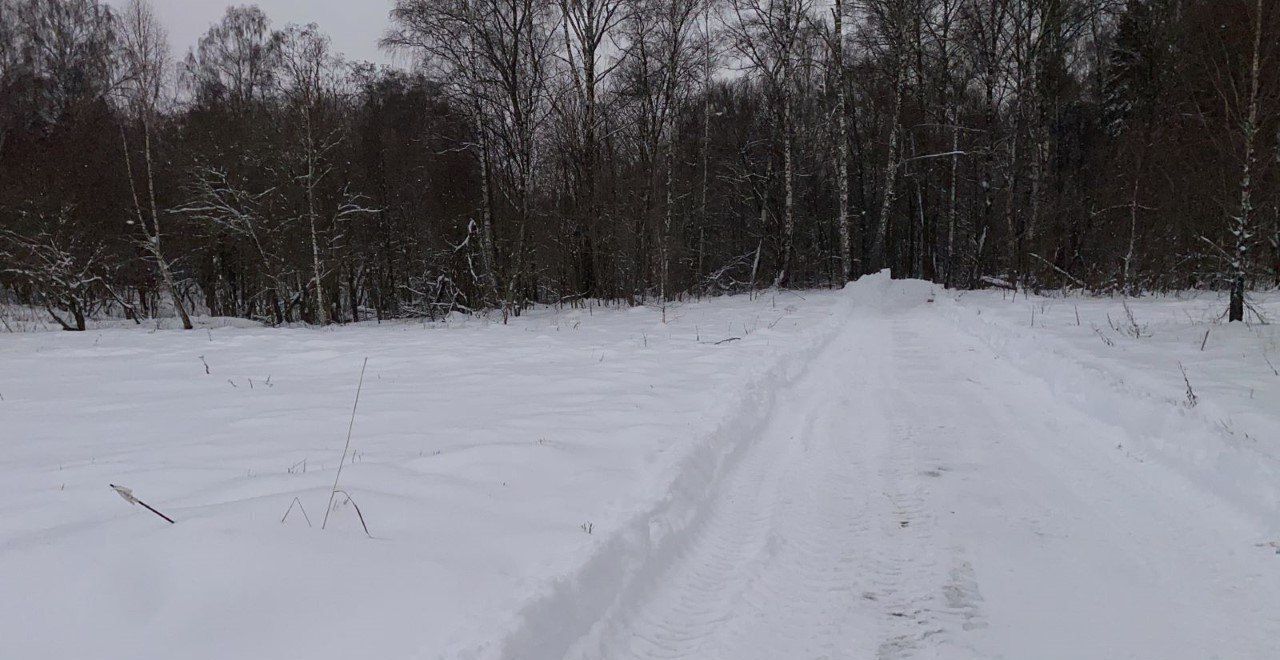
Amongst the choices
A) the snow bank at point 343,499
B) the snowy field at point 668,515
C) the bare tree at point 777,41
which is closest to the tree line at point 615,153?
the bare tree at point 777,41

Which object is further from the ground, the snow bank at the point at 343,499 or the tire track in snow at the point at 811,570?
the snow bank at the point at 343,499

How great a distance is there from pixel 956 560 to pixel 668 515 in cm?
150

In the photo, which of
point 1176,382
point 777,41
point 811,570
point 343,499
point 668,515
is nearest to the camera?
point 811,570

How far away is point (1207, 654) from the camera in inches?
91.7

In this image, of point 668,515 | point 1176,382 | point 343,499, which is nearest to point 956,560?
point 668,515

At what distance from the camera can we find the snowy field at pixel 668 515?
2.36 m

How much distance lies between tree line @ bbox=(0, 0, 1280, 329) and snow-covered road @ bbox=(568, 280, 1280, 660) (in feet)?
26.4

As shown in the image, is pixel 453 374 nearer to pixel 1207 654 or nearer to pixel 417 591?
pixel 417 591

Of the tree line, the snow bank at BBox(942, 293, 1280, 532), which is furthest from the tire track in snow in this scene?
the tree line

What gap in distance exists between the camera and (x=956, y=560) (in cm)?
313

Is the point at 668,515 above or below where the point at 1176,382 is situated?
below

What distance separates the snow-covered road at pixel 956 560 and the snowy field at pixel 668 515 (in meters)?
0.02

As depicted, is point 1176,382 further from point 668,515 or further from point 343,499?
point 343,499

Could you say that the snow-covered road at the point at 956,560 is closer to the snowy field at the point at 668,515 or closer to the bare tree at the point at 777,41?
the snowy field at the point at 668,515
